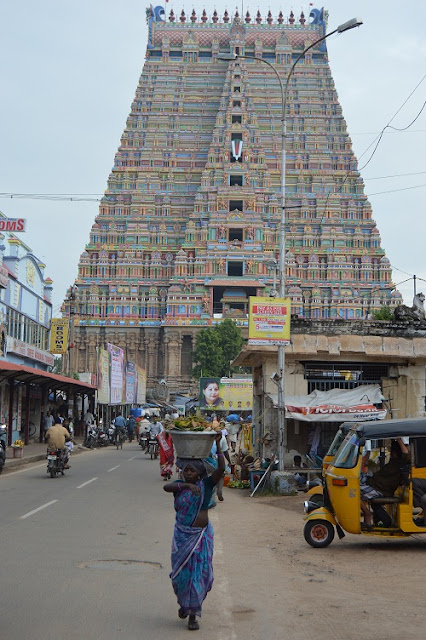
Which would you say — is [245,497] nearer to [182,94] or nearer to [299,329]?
[299,329]

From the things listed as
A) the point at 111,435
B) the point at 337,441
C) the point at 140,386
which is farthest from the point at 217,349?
the point at 337,441

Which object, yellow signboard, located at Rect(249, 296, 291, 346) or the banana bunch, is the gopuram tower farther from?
the banana bunch

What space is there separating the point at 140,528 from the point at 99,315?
68.1 meters

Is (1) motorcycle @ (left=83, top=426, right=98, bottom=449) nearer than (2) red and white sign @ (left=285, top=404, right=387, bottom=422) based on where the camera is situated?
No

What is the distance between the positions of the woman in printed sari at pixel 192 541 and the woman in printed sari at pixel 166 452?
38.4 ft

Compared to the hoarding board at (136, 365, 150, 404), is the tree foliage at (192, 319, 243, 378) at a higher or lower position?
higher

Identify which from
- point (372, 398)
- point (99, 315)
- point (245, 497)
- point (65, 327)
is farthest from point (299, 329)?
point (99, 315)

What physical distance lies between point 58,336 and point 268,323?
2913 cm

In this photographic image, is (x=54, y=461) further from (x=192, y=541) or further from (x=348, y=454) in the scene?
(x=192, y=541)

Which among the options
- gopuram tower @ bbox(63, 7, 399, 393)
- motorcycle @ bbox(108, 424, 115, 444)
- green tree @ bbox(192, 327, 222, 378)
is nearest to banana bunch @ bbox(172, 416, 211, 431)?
motorcycle @ bbox(108, 424, 115, 444)

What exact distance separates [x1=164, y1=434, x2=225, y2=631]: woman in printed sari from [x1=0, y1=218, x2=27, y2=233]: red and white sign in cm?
2894

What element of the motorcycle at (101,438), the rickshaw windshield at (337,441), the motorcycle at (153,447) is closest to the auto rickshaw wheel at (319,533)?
the rickshaw windshield at (337,441)

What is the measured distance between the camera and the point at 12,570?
8305 mm

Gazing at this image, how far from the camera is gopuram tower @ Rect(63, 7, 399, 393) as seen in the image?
77.5 meters
